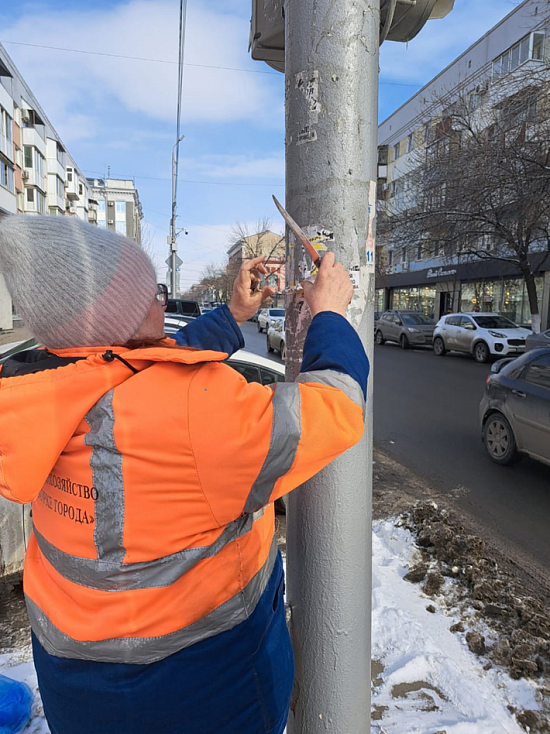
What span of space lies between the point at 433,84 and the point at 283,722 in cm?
3593

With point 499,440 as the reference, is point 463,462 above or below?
below

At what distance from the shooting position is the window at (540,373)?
5512mm

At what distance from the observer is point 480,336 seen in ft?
54.8

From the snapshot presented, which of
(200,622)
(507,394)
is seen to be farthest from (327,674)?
(507,394)

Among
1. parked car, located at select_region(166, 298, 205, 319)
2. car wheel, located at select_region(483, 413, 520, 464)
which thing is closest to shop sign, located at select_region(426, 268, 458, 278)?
parked car, located at select_region(166, 298, 205, 319)

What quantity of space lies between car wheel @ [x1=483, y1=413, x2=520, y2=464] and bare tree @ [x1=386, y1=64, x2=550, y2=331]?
9.06 meters

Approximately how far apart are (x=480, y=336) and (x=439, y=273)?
16.7 meters

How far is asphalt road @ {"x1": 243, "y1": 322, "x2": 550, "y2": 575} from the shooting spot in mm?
4539

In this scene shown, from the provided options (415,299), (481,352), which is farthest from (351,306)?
(415,299)

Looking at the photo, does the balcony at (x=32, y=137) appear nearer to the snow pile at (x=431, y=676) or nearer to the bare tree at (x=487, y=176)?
the bare tree at (x=487, y=176)

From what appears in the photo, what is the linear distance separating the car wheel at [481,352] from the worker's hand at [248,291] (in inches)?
621

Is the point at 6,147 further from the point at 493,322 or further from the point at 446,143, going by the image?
the point at 493,322

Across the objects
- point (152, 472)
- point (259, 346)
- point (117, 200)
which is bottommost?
point (259, 346)

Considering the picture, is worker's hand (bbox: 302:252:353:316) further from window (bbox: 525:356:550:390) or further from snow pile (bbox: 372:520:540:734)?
window (bbox: 525:356:550:390)
